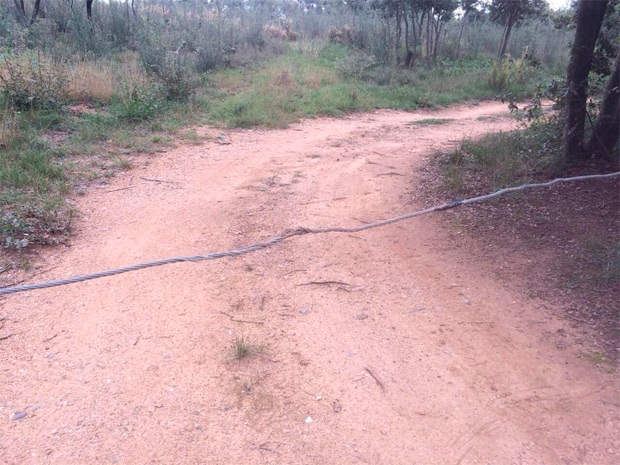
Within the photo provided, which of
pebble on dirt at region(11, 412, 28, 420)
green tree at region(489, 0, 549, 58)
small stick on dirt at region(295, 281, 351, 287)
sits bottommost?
pebble on dirt at region(11, 412, 28, 420)

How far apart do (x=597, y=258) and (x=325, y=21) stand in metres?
20.4

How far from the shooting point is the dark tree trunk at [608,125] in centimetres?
471

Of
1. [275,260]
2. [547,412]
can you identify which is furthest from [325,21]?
[547,412]

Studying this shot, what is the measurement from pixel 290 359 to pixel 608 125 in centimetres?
427

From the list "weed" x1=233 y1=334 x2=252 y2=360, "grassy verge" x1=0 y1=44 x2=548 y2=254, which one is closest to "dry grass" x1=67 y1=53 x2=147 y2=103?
"grassy verge" x1=0 y1=44 x2=548 y2=254

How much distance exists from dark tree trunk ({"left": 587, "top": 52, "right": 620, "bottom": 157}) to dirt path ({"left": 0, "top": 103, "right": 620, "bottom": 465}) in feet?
6.83

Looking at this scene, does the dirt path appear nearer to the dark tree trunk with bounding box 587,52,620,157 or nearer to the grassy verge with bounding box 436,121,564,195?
the grassy verge with bounding box 436,121,564,195

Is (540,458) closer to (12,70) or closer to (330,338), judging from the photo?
(330,338)

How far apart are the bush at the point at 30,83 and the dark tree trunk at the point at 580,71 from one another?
7221 mm

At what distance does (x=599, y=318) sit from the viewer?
3146mm

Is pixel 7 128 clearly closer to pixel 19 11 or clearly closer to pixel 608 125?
pixel 608 125

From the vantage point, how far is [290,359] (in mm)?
2863

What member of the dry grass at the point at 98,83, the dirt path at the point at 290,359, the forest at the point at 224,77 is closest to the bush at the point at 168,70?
the forest at the point at 224,77

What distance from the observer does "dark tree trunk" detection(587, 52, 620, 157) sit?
471 cm
